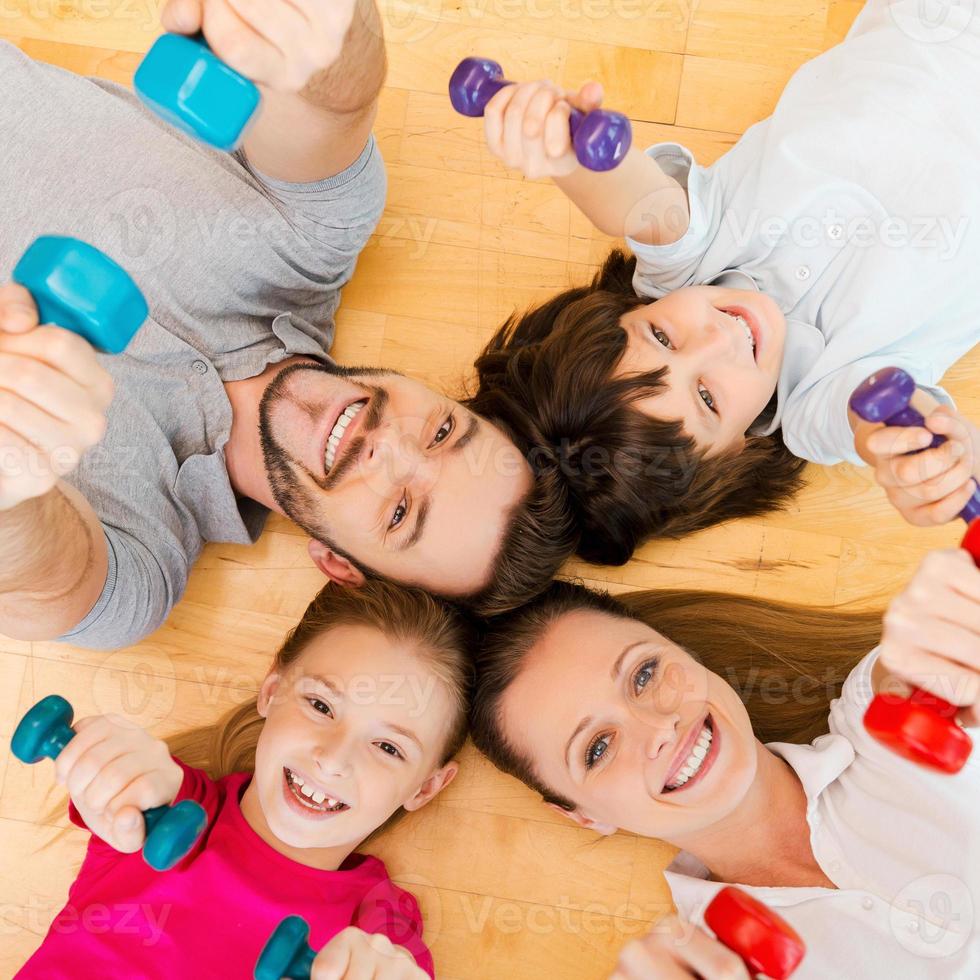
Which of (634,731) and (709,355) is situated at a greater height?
(709,355)

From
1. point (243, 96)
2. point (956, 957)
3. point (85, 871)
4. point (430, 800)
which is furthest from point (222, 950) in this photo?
point (243, 96)

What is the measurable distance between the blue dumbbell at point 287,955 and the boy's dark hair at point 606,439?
73 cm

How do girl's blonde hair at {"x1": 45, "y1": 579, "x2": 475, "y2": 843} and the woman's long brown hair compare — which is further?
the woman's long brown hair

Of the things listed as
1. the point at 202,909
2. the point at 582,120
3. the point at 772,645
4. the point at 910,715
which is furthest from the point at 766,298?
the point at 202,909

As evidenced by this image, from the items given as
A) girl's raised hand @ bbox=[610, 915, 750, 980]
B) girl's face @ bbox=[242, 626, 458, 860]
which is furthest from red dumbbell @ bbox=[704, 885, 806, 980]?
girl's face @ bbox=[242, 626, 458, 860]

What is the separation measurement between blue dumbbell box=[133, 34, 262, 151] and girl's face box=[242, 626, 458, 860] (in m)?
0.80

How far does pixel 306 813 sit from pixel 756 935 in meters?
0.73

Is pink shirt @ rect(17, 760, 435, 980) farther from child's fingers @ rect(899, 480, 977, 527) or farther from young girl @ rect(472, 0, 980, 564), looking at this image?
child's fingers @ rect(899, 480, 977, 527)

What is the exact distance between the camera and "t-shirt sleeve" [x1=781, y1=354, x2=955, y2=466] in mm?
1498

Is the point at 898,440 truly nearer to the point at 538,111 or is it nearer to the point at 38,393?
the point at 538,111

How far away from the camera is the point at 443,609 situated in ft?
4.97

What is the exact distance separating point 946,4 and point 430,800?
1627 mm

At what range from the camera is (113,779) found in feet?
4.03

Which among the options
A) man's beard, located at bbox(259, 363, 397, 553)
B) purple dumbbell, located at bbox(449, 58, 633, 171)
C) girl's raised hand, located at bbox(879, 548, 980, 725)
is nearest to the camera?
girl's raised hand, located at bbox(879, 548, 980, 725)
